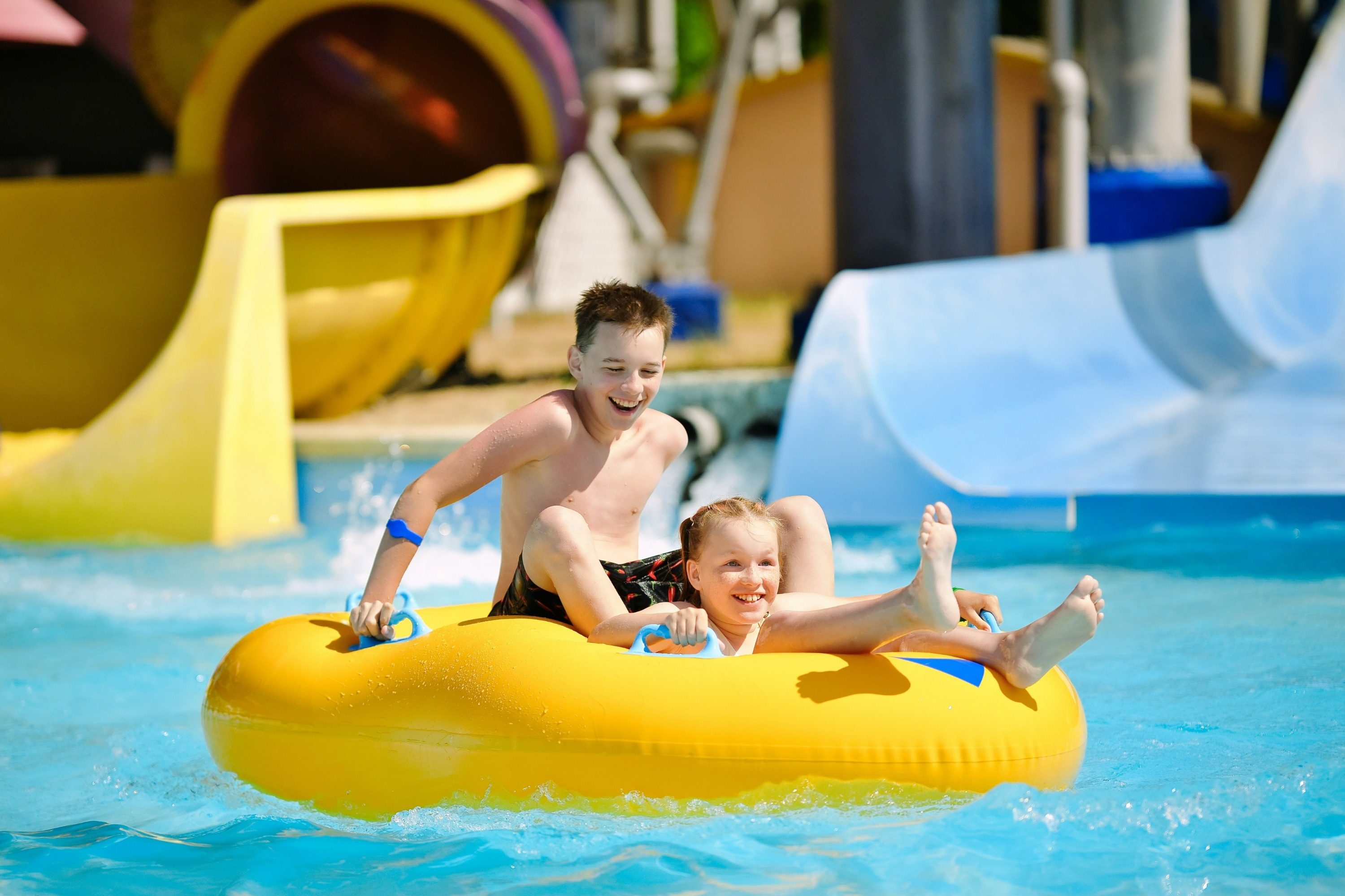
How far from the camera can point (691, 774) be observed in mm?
2703

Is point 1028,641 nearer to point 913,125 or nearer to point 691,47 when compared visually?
point 913,125

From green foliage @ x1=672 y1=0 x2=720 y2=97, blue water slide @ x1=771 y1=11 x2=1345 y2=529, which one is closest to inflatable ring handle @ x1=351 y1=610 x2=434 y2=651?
blue water slide @ x1=771 y1=11 x2=1345 y2=529

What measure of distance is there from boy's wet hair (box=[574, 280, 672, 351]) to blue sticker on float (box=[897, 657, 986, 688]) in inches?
35.1

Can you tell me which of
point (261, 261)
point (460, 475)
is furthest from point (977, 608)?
point (261, 261)

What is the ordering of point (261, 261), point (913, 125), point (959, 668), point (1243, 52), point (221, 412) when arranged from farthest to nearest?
point (1243, 52) < point (913, 125) < point (261, 261) < point (221, 412) < point (959, 668)

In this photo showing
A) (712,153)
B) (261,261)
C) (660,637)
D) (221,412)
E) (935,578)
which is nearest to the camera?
(935,578)

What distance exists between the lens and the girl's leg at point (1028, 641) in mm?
2670

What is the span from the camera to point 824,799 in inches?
105

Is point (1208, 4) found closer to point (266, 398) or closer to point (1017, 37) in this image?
point (1017, 37)

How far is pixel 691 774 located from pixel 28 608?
3.15 m

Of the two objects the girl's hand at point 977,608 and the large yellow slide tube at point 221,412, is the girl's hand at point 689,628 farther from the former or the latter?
the large yellow slide tube at point 221,412

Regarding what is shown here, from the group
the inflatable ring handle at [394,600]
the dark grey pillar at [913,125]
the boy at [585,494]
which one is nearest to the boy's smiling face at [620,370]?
the boy at [585,494]

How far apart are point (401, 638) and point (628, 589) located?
50 centimetres

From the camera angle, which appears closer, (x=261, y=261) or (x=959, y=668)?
(x=959, y=668)
